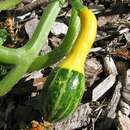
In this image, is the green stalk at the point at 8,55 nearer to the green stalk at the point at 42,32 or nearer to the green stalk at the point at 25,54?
the green stalk at the point at 25,54

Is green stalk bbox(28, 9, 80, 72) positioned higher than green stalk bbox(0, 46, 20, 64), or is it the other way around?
green stalk bbox(0, 46, 20, 64)

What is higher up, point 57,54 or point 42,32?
point 42,32

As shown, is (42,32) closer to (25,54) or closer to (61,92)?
(25,54)

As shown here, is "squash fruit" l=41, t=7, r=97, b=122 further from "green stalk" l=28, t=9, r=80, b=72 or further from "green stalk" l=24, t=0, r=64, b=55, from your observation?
"green stalk" l=24, t=0, r=64, b=55

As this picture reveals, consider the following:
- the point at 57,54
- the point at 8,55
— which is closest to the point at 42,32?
the point at 57,54

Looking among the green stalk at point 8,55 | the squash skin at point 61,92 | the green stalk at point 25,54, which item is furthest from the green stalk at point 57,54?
the squash skin at point 61,92

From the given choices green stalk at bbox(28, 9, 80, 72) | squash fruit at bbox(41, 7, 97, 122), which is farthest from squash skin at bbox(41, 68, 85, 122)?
green stalk at bbox(28, 9, 80, 72)
